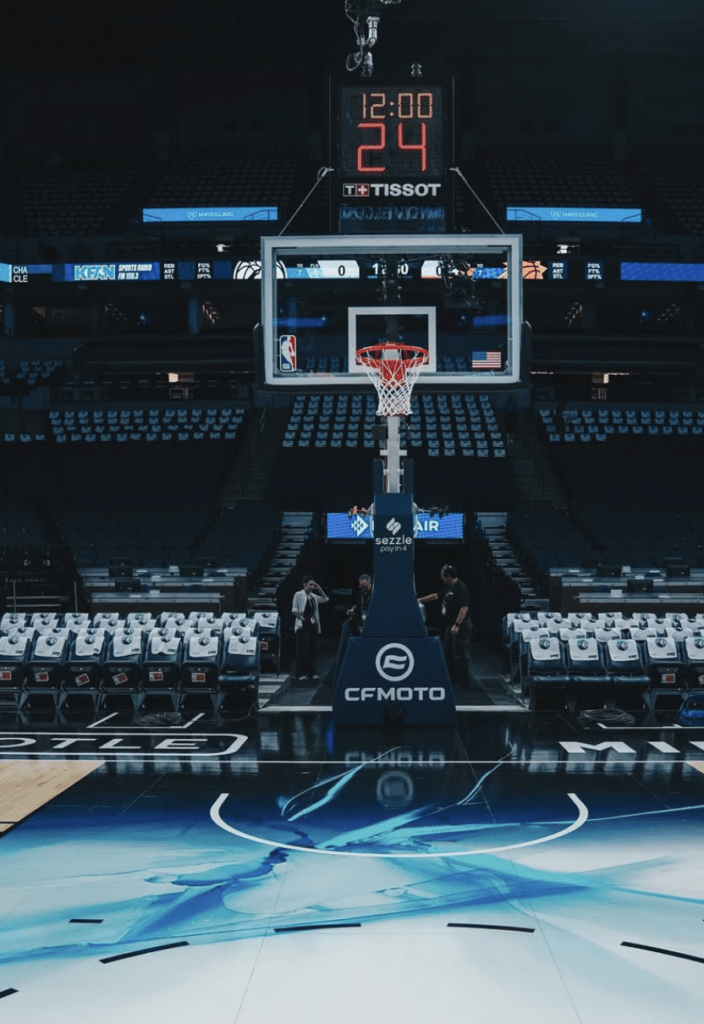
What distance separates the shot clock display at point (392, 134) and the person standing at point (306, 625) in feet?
19.3

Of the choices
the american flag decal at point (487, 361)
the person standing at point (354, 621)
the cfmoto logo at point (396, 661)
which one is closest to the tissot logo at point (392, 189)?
the american flag decal at point (487, 361)

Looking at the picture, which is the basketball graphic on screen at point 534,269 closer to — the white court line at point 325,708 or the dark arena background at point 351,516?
the dark arena background at point 351,516

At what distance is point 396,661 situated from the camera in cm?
1179

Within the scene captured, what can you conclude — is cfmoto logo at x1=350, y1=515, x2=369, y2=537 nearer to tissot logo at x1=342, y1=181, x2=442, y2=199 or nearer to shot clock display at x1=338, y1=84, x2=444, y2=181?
tissot logo at x1=342, y1=181, x2=442, y2=199

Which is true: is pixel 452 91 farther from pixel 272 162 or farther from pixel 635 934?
pixel 272 162

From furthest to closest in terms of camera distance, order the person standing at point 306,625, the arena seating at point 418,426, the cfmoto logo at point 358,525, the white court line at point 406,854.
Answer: the arena seating at point 418,426 < the cfmoto logo at point 358,525 < the person standing at point 306,625 < the white court line at point 406,854

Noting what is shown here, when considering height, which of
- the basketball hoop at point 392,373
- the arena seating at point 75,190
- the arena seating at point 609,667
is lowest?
the arena seating at point 609,667

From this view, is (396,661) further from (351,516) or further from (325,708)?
(351,516)

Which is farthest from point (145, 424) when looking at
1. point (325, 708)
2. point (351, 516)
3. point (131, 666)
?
point (325, 708)

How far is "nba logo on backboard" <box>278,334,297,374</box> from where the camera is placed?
42.5ft

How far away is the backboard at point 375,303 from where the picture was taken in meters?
12.5

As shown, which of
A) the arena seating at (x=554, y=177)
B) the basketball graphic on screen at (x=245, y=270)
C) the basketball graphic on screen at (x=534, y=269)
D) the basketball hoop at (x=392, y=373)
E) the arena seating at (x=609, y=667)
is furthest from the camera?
the arena seating at (x=554, y=177)

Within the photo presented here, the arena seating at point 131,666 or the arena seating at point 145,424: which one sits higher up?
the arena seating at point 145,424

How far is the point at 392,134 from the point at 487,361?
2950 mm
